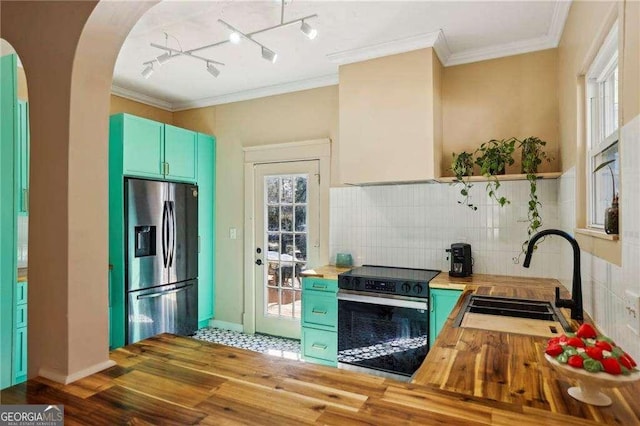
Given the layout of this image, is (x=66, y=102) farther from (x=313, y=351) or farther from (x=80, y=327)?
(x=313, y=351)

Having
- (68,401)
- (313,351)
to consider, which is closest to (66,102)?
(68,401)

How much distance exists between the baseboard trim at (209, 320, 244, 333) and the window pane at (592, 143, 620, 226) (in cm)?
362

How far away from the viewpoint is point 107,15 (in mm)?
1177

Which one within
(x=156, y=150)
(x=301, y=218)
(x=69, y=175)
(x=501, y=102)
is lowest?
(x=301, y=218)

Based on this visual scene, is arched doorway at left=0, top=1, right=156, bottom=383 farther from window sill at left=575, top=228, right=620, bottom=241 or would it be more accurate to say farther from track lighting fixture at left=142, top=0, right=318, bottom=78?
window sill at left=575, top=228, right=620, bottom=241

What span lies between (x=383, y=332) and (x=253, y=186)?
2.28m

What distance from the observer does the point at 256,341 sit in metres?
4.06

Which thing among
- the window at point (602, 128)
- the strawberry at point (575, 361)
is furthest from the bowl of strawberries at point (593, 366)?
the window at point (602, 128)

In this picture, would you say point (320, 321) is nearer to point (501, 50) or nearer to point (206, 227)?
point (206, 227)

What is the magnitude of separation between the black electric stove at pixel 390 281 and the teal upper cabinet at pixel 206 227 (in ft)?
6.56

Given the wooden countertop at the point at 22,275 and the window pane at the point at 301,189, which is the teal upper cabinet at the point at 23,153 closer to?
the wooden countertop at the point at 22,275

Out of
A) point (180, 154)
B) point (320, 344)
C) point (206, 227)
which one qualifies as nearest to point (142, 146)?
point (180, 154)

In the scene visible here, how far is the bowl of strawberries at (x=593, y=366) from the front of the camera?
96 centimetres

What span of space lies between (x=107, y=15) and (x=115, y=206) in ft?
8.79
